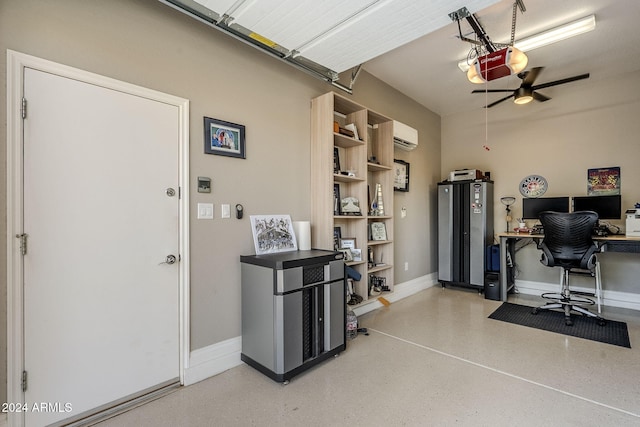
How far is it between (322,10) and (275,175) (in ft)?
4.33

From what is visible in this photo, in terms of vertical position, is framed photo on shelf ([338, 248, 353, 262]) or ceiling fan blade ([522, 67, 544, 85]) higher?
ceiling fan blade ([522, 67, 544, 85])

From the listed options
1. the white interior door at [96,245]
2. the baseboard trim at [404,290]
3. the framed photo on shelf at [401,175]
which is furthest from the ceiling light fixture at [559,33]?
the white interior door at [96,245]

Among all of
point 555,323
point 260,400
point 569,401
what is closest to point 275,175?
point 260,400

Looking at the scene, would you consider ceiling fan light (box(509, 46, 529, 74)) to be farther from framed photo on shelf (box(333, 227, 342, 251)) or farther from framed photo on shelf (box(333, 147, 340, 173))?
framed photo on shelf (box(333, 227, 342, 251))

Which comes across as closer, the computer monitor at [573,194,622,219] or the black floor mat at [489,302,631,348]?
the black floor mat at [489,302,631,348]

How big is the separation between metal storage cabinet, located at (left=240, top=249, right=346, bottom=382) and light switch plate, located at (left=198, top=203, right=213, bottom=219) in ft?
1.43

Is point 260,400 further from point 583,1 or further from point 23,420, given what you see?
point 583,1

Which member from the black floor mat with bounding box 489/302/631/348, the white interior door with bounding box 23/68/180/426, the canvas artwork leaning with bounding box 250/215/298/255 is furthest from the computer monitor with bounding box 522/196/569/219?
the white interior door with bounding box 23/68/180/426

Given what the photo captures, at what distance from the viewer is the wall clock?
4.29 meters

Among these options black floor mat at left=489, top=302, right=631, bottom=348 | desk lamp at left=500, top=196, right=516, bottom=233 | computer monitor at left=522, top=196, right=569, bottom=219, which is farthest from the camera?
desk lamp at left=500, top=196, right=516, bottom=233

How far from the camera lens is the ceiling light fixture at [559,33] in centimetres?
259

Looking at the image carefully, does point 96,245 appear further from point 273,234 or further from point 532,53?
point 532,53

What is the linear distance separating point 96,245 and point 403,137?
3458mm

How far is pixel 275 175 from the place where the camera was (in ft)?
8.81
